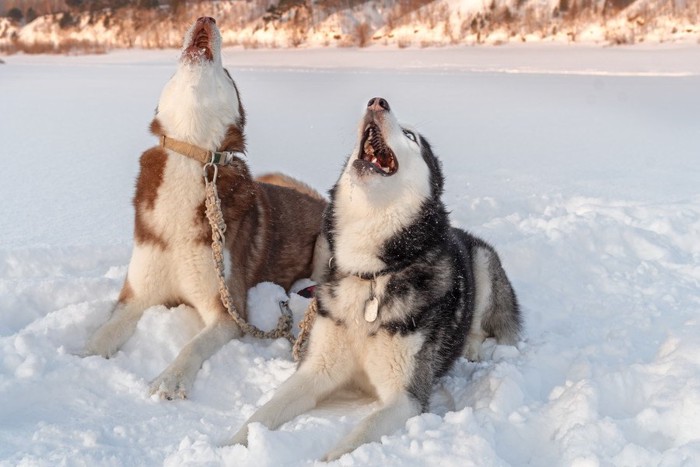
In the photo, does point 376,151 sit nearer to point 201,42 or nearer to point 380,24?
point 201,42

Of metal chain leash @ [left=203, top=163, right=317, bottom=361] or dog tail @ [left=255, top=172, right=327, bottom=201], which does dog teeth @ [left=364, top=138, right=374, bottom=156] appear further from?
dog tail @ [left=255, top=172, right=327, bottom=201]

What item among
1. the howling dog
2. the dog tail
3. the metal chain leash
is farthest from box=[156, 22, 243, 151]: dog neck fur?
the dog tail

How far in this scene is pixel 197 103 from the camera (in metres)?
3.82

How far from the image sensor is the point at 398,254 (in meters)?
3.13

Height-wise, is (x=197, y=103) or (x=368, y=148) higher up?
(x=197, y=103)

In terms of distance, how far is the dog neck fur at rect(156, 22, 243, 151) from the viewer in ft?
12.5

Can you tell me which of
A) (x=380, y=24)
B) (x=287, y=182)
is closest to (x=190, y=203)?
(x=287, y=182)

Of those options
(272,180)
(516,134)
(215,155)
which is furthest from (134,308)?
(516,134)

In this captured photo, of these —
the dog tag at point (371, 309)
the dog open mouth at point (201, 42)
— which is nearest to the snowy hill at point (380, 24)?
the dog open mouth at point (201, 42)

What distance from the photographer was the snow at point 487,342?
2.66m

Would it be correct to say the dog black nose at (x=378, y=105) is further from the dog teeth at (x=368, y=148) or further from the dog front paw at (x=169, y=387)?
the dog front paw at (x=169, y=387)

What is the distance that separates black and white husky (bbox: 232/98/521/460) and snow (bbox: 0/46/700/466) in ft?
0.61

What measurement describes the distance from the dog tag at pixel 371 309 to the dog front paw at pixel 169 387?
0.96 meters

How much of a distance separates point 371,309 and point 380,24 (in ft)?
91.4
